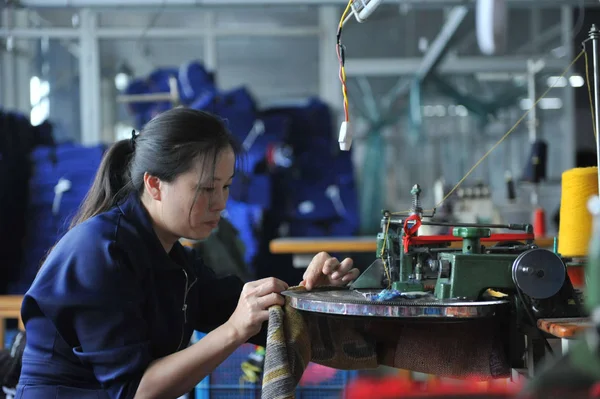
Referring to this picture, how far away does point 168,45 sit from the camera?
6.51 m

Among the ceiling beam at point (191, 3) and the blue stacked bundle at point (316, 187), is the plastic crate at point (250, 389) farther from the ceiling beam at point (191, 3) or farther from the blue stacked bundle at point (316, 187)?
the blue stacked bundle at point (316, 187)

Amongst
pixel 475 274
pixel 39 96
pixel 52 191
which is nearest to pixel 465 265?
pixel 475 274

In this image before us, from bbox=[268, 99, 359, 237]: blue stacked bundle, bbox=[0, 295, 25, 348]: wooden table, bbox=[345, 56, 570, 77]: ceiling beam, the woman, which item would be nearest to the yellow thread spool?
the woman

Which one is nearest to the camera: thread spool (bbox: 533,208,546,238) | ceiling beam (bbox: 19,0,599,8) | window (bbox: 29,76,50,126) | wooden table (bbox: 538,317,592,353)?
wooden table (bbox: 538,317,592,353)

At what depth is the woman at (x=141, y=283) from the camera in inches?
55.1

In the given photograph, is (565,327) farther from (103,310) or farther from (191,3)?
(191,3)

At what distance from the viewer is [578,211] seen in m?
1.64

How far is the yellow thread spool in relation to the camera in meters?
1.62

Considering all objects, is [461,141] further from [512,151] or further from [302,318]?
[302,318]

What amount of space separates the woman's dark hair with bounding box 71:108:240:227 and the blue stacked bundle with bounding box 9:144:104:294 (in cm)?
302

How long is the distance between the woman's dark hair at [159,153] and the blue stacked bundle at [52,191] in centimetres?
302

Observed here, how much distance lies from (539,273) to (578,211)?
0.42 m

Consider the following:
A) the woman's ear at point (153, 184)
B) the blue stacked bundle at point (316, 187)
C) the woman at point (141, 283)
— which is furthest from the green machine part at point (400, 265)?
the blue stacked bundle at point (316, 187)

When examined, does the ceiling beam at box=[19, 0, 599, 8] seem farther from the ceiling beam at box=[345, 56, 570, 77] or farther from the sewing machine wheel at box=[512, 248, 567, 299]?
the sewing machine wheel at box=[512, 248, 567, 299]
